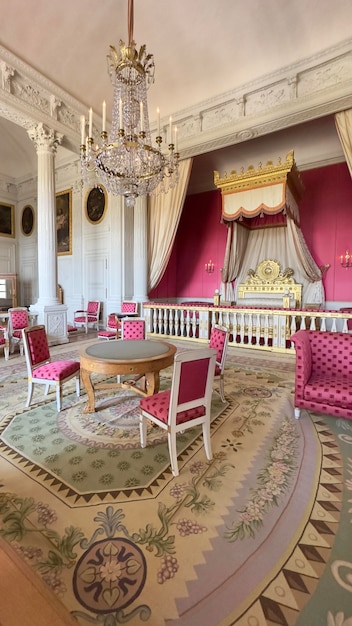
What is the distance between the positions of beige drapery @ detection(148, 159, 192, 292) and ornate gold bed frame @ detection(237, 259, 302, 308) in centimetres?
265

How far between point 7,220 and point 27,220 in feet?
2.83

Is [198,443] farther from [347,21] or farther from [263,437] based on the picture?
[347,21]

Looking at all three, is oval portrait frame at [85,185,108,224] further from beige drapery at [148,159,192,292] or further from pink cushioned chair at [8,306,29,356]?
pink cushioned chair at [8,306,29,356]

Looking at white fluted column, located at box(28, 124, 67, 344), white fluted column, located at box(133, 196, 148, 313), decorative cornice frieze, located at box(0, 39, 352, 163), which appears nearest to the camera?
decorative cornice frieze, located at box(0, 39, 352, 163)

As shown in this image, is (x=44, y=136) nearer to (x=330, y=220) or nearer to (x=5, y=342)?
(x=5, y=342)

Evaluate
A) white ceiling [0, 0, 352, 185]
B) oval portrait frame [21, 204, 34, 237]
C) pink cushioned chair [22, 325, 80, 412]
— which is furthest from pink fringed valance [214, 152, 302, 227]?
oval portrait frame [21, 204, 34, 237]

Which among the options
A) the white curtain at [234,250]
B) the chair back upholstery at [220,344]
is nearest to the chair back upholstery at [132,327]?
the chair back upholstery at [220,344]

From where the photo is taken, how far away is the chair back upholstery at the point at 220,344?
326 cm

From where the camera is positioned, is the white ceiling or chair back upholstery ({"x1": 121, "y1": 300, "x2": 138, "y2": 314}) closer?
the white ceiling

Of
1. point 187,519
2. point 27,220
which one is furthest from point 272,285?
point 27,220

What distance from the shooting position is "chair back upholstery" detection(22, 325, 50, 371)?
3.25m

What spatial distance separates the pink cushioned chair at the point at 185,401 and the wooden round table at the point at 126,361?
415mm

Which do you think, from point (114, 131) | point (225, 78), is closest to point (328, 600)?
point (114, 131)

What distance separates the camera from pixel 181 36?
508 cm
